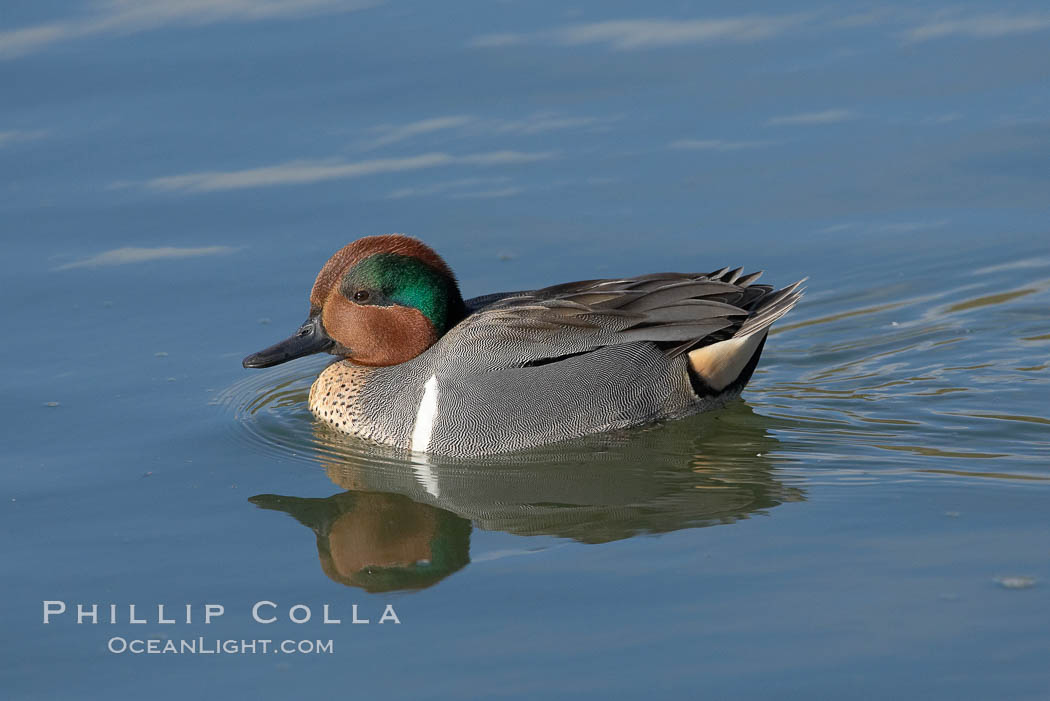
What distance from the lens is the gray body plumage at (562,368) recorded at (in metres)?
7.69

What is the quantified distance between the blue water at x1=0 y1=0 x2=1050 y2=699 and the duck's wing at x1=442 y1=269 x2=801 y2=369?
0.50 metres

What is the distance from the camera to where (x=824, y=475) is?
7.13 metres

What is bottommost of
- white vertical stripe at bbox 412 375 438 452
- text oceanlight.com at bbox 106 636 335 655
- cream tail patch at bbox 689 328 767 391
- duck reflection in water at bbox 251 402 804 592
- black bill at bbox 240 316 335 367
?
text oceanlight.com at bbox 106 636 335 655

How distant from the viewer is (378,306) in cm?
801

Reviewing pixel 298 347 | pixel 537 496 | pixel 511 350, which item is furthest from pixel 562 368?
pixel 298 347

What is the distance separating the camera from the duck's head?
26.0 feet

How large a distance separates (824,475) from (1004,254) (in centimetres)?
290

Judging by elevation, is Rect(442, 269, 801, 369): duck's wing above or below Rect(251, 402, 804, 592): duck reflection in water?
above

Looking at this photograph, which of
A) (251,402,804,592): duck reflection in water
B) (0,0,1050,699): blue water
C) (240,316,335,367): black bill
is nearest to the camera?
(0,0,1050,699): blue water

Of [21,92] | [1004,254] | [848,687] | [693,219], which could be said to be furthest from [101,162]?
[848,687]

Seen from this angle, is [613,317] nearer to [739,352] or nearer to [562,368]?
[562,368]

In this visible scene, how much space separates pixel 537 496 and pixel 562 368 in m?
0.85

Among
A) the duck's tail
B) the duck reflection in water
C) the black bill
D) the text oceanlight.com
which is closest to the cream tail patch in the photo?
the duck's tail

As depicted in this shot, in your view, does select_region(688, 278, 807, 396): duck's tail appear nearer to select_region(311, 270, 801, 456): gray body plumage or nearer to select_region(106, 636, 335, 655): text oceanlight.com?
select_region(311, 270, 801, 456): gray body plumage
